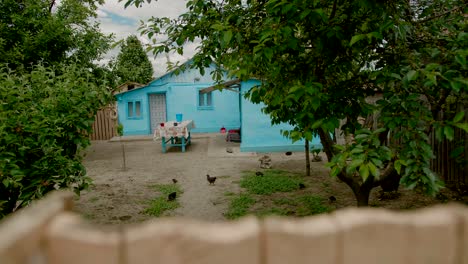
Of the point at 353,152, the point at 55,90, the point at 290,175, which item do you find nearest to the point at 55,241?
the point at 353,152

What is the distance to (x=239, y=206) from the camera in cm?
588

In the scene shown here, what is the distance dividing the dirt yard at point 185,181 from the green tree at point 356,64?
7.61 feet

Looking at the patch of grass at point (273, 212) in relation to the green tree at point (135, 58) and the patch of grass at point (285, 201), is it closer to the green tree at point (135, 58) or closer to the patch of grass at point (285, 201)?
the patch of grass at point (285, 201)

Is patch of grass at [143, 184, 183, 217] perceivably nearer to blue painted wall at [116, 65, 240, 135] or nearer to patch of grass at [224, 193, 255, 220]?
patch of grass at [224, 193, 255, 220]

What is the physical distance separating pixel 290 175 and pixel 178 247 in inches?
307

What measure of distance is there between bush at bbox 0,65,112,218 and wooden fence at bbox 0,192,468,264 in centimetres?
251

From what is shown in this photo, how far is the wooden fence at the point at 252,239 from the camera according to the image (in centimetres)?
52

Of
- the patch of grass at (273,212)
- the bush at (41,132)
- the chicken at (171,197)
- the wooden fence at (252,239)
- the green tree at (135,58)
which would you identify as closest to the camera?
the wooden fence at (252,239)

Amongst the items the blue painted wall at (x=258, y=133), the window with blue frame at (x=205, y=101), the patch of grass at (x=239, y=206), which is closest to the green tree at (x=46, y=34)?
the blue painted wall at (x=258, y=133)

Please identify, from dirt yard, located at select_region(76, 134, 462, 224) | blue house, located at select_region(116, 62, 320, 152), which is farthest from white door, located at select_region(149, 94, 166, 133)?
dirt yard, located at select_region(76, 134, 462, 224)

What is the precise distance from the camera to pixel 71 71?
3689mm

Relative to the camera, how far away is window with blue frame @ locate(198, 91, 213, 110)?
17750 millimetres

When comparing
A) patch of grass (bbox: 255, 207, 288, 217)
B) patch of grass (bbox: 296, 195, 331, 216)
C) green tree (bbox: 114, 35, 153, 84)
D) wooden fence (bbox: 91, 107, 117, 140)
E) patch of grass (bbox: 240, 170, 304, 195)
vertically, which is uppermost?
green tree (bbox: 114, 35, 153, 84)

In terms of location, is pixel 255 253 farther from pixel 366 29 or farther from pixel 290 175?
pixel 290 175
